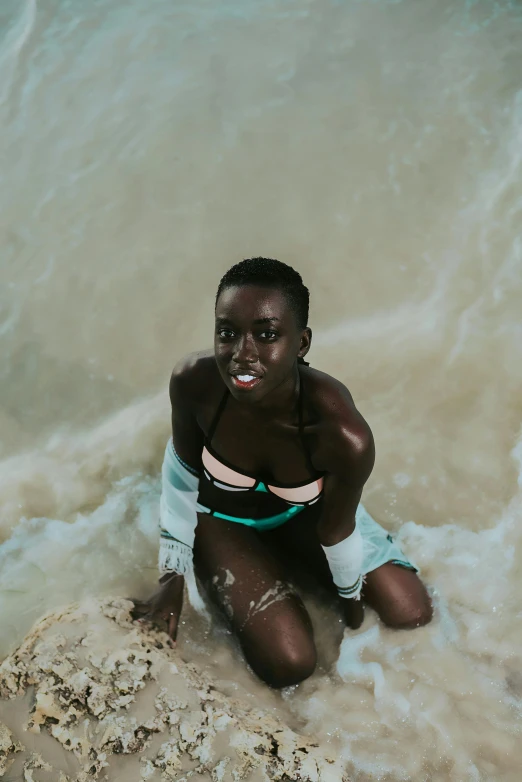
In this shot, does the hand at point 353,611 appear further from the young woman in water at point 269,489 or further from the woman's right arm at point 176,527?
the woman's right arm at point 176,527

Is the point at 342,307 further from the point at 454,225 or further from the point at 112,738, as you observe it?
A: the point at 112,738

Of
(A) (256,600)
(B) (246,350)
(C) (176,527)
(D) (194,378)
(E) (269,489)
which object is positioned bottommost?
(A) (256,600)

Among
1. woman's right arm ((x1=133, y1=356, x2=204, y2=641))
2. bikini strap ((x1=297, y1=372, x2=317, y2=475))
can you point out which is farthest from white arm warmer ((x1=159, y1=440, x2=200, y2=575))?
bikini strap ((x1=297, y1=372, x2=317, y2=475))

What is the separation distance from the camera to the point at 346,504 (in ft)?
7.97

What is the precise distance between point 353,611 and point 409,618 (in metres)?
0.23

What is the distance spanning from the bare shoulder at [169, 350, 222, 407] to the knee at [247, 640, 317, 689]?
3.09ft

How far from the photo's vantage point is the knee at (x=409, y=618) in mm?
2795

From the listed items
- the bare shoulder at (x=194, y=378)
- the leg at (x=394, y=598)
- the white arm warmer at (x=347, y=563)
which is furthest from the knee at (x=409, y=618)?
the bare shoulder at (x=194, y=378)

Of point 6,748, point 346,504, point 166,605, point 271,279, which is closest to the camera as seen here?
point 271,279

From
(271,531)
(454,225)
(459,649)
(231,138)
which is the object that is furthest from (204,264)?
(459,649)

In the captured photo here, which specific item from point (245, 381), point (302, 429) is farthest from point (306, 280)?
point (245, 381)

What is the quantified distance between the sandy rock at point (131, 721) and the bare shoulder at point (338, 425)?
850 millimetres

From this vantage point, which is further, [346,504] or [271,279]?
[346,504]

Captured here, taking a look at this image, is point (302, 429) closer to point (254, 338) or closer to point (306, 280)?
point (254, 338)
